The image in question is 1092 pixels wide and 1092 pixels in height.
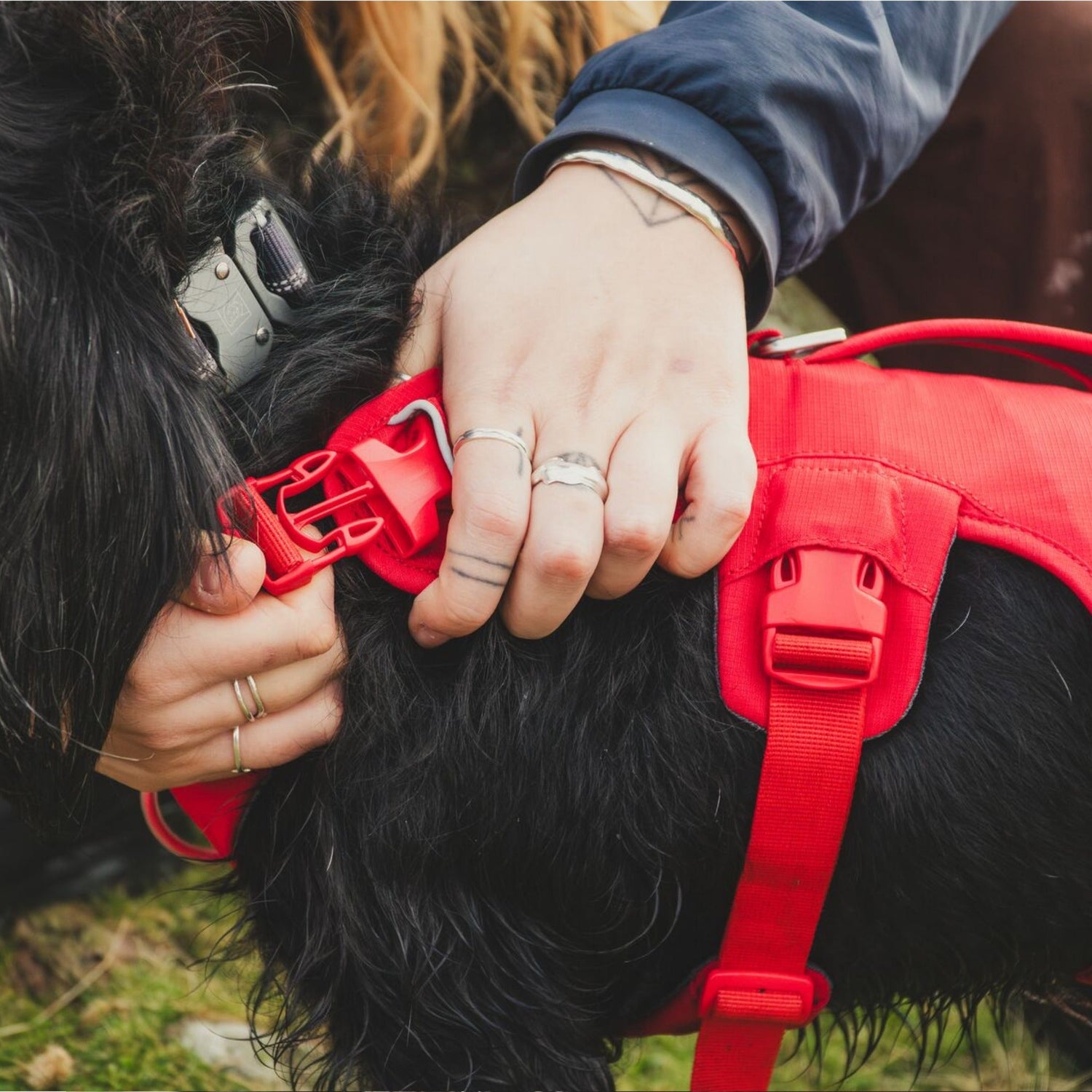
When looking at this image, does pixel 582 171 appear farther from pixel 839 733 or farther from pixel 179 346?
pixel 839 733

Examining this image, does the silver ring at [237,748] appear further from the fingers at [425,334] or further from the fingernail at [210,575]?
the fingers at [425,334]

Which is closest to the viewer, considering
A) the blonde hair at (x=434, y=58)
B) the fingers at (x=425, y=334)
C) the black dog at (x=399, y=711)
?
the black dog at (x=399, y=711)

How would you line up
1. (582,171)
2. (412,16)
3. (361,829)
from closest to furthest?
(361,829) < (582,171) < (412,16)

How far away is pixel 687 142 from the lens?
91 centimetres

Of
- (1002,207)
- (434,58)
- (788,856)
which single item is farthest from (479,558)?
(1002,207)

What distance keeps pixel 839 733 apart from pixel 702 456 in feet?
0.73

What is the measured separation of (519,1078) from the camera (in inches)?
36.0

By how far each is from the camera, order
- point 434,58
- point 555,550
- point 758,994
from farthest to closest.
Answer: point 434,58 → point 758,994 → point 555,550

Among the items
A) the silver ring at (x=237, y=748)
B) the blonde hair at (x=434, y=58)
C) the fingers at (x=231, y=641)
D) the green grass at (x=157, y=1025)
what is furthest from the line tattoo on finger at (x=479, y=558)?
the green grass at (x=157, y=1025)

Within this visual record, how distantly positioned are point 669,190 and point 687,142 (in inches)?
2.0

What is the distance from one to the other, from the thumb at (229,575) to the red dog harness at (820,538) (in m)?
0.02

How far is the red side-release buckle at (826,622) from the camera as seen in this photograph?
741 mm

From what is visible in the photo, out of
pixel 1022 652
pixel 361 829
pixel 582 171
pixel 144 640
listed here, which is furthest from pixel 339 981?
pixel 582 171

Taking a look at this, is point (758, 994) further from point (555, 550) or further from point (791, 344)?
point (791, 344)
